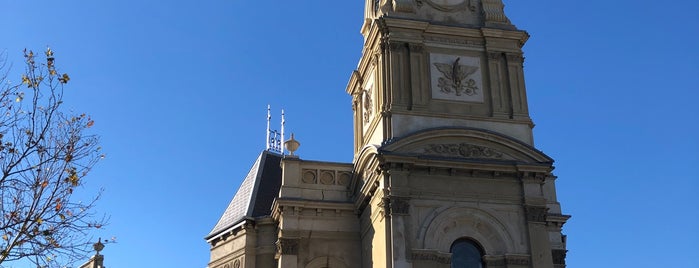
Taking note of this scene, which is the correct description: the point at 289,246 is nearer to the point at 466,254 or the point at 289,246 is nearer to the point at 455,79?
the point at 466,254

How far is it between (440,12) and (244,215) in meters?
10.3

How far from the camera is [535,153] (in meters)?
25.8

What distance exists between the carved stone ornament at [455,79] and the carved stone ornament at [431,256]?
5.78 meters

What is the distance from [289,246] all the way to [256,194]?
4956 millimetres

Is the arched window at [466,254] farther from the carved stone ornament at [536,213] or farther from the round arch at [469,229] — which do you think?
the carved stone ornament at [536,213]

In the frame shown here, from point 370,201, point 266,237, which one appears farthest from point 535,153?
point 266,237

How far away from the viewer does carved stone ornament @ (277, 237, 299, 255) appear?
90.6 feet

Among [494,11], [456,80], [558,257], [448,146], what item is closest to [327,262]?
[448,146]

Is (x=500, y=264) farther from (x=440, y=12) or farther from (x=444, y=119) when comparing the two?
(x=440, y=12)

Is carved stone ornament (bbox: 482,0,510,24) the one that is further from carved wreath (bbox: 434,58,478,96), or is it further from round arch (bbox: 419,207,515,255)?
round arch (bbox: 419,207,515,255)

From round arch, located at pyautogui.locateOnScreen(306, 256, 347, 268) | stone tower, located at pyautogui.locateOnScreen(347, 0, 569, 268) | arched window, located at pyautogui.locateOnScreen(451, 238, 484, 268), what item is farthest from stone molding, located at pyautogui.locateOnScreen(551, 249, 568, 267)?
round arch, located at pyautogui.locateOnScreen(306, 256, 347, 268)

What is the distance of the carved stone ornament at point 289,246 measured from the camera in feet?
90.6

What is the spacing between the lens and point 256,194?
32.2m

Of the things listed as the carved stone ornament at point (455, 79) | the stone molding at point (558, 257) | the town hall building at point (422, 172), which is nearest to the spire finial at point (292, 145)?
the town hall building at point (422, 172)
